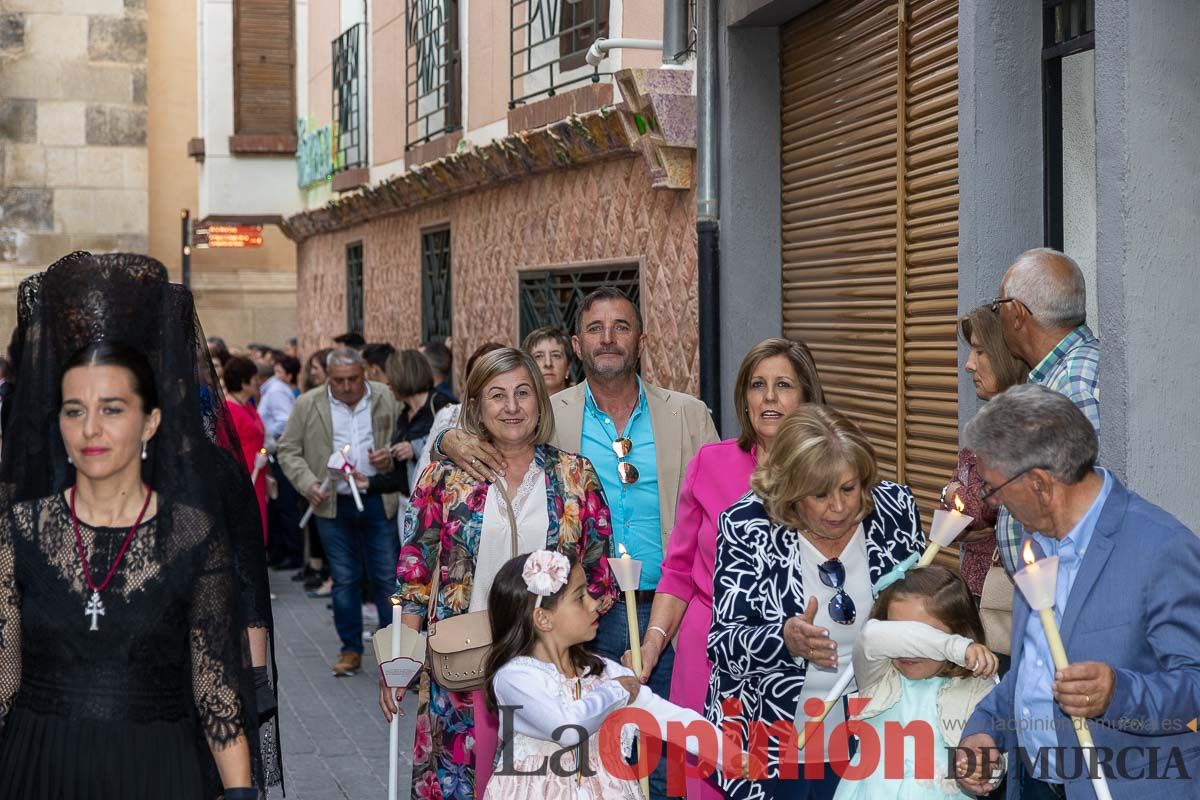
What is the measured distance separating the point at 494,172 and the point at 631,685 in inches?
345

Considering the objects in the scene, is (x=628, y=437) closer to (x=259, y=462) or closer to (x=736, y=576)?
(x=736, y=576)

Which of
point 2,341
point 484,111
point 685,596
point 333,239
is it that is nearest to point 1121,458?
point 685,596

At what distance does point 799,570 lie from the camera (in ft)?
15.4

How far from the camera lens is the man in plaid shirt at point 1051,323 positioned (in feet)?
16.2

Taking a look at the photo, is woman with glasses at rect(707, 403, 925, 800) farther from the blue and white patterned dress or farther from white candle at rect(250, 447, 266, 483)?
white candle at rect(250, 447, 266, 483)

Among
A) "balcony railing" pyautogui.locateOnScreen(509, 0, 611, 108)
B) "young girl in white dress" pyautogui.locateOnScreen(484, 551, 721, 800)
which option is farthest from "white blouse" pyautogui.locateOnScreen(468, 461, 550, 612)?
"balcony railing" pyautogui.locateOnScreen(509, 0, 611, 108)

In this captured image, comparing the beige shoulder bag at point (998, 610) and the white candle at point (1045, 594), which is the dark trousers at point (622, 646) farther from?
the white candle at point (1045, 594)

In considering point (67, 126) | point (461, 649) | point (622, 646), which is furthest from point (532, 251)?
point (67, 126)

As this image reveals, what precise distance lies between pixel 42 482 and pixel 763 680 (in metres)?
2.02

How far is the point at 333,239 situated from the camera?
20.6m

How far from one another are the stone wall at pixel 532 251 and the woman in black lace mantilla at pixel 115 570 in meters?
5.86

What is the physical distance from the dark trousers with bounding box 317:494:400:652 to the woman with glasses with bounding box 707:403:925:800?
5.58 meters

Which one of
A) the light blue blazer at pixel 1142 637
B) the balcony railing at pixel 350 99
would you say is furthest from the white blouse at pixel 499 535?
the balcony railing at pixel 350 99

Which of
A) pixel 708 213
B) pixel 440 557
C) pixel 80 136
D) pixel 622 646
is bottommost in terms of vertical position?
pixel 622 646
